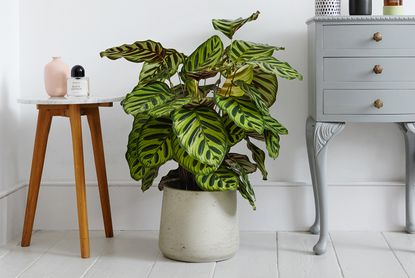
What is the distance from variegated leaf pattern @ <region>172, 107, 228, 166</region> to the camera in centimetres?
258

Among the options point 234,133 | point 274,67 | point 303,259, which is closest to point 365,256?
point 303,259

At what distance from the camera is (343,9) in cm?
322

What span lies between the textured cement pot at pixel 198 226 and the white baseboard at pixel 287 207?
490 mm

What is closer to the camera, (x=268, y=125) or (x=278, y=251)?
(x=268, y=125)

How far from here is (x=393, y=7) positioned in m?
2.92

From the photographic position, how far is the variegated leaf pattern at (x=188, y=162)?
2.66m

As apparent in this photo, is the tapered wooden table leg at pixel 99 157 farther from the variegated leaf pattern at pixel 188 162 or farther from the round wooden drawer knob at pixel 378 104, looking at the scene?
the round wooden drawer knob at pixel 378 104

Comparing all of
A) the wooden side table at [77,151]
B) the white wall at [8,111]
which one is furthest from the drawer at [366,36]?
the white wall at [8,111]

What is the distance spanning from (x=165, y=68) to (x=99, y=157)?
48cm

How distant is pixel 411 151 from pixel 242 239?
0.80 m

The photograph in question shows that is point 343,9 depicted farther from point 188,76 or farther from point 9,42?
point 9,42

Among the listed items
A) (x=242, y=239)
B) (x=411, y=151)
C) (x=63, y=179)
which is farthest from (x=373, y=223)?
(x=63, y=179)

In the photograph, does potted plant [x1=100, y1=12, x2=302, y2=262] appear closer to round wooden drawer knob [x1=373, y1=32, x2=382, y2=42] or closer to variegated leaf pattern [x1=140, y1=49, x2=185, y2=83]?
variegated leaf pattern [x1=140, y1=49, x2=185, y2=83]

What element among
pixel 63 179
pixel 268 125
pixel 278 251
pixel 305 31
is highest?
pixel 305 31
